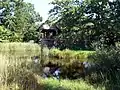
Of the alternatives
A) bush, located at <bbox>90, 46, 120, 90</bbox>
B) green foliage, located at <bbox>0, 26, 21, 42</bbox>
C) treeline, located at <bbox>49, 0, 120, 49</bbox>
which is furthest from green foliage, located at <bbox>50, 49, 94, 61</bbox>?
green foliage, located at <bbox>0, 26, 21, 42</bbox>

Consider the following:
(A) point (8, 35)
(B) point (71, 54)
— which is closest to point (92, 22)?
(B) point (71, 54)

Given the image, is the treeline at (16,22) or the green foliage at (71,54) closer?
the green foliage at (71,54)

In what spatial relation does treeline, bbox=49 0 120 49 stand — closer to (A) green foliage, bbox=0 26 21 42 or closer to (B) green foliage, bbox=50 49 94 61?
(B) green foliage, bbox=50 49 94 61

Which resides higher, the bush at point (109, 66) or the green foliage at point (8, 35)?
the bush at point (109, 66)

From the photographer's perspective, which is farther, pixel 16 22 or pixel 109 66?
pixel 16 22

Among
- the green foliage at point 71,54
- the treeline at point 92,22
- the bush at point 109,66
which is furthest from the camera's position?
the green foliage at point 71,54

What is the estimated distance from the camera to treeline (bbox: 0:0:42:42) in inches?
1849

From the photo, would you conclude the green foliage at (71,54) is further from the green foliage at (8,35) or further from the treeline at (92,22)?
the green foliage at (8,35)

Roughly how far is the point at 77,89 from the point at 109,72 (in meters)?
1.82

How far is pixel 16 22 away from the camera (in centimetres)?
5128

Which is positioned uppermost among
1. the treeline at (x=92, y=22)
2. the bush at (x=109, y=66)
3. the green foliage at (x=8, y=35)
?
the bush at (x=109, y=66)

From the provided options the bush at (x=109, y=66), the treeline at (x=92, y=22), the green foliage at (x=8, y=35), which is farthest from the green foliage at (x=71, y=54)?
the green foliage at (x=8, y=35)

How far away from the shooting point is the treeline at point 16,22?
47.0 meters

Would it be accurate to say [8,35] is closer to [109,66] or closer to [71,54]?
[71,54]
